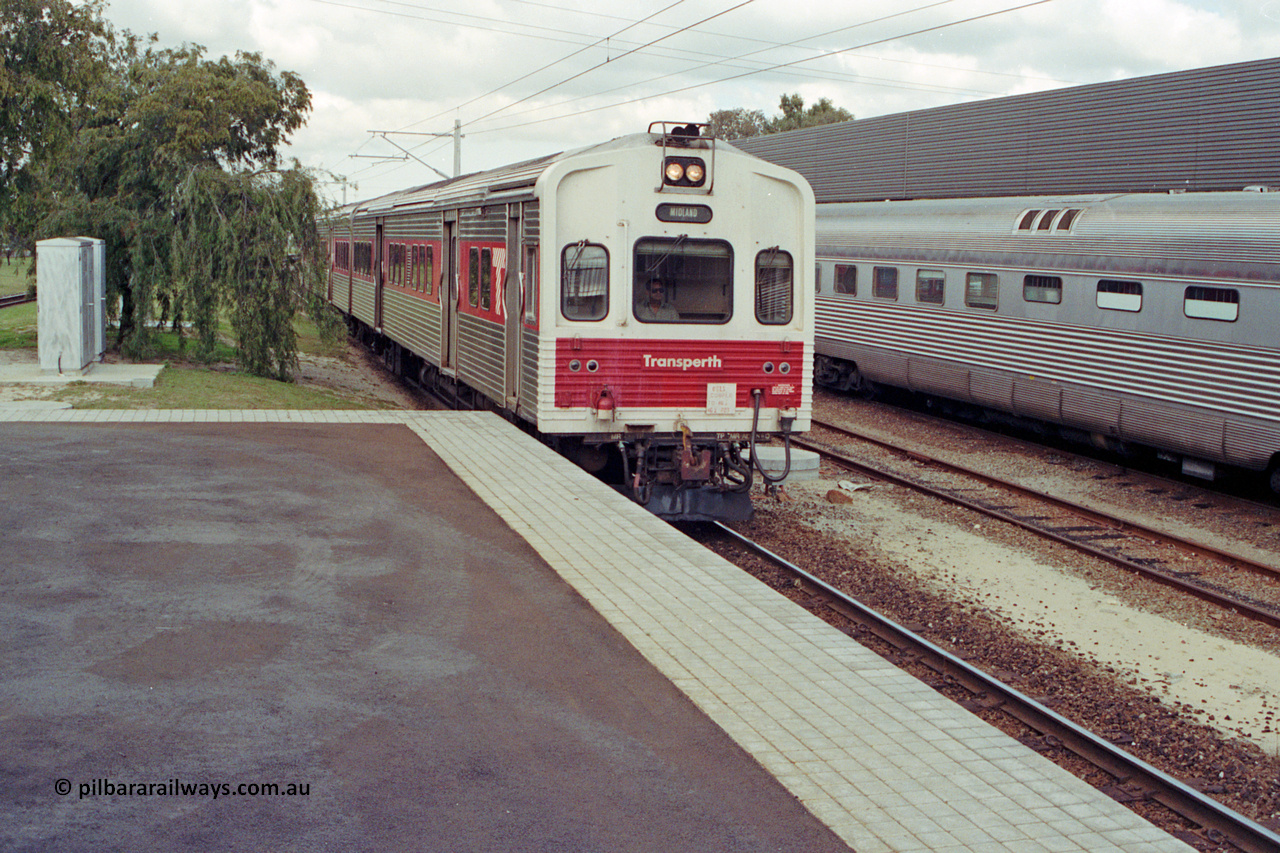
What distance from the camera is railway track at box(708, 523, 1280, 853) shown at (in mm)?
5477

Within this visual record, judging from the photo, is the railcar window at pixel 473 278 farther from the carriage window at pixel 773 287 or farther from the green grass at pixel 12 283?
the green grass at pixel 12 283

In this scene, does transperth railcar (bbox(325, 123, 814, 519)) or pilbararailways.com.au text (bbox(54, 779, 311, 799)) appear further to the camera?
transperth railcar (bbox(325, 123, 814, 519))

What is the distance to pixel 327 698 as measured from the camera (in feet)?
18.0

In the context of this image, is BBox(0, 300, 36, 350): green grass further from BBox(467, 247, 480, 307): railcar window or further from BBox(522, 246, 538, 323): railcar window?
BBox(522, 246, 538, 323): railcar window

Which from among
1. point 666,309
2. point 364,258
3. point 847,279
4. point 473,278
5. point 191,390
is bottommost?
point 191,390

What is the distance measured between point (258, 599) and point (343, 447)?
5.16m

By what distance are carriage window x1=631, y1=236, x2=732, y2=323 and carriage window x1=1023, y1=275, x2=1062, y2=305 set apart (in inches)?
260

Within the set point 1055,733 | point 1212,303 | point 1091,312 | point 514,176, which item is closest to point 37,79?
point 514,176

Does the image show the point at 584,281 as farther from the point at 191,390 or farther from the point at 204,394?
the point at 191,390

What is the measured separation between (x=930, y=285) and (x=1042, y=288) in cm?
277

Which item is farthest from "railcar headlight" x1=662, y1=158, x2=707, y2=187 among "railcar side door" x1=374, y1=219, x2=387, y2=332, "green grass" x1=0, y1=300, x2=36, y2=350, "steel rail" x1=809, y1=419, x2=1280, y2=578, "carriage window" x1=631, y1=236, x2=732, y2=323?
"green grass" x1=0, y1=300, x2=36, y2=350

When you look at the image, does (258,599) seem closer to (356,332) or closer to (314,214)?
(314,214)

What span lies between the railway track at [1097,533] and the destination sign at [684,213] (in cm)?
442

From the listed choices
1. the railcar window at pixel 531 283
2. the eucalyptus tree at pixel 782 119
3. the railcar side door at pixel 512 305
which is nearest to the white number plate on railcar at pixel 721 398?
the railcar window at pixel 531 283
